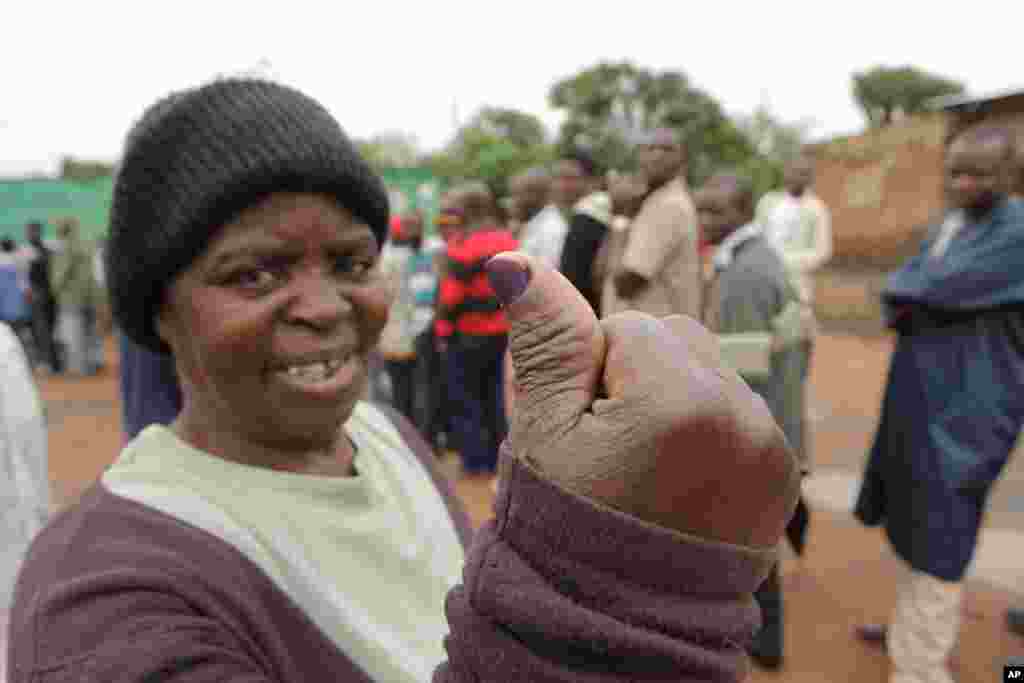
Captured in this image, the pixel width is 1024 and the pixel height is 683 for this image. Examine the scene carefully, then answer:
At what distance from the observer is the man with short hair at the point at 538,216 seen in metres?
5.18

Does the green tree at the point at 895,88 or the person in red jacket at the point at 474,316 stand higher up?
the green tree at the point at 895,88

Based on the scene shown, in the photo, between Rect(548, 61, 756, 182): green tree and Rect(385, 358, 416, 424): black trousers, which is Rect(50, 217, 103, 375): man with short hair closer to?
Rect(385, 358, 416, 424): black trousers

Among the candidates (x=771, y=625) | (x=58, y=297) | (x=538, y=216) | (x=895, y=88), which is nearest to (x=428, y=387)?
(x=538, y=216)

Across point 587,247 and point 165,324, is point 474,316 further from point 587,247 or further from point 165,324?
point 165,324

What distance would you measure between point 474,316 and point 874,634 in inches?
110

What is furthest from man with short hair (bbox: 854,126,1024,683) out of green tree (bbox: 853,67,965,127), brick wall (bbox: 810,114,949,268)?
green tree (bbox: 853,67,965,127)

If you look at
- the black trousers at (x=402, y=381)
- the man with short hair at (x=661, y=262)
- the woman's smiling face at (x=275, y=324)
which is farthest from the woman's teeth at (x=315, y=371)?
the black trousers at (x=402, y=381)

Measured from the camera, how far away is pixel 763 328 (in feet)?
9.71

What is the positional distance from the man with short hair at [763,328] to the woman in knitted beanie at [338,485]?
182 centimetres

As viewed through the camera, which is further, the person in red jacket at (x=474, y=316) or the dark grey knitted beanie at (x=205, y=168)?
the person in red jacket at (x=474, y=316)

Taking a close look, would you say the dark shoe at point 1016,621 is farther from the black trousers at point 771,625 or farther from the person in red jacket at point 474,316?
the person in red jacket at point 474,316

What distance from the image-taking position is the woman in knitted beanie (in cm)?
61

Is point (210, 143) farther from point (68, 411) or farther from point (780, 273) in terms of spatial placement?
point (68, 411)

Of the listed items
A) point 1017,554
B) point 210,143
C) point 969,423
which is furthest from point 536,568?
point 1017,554
